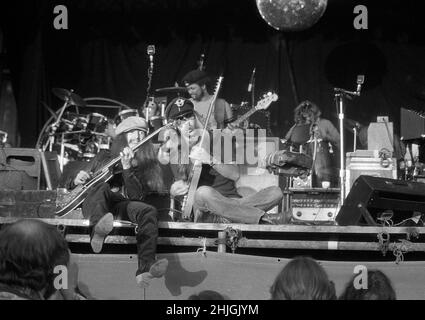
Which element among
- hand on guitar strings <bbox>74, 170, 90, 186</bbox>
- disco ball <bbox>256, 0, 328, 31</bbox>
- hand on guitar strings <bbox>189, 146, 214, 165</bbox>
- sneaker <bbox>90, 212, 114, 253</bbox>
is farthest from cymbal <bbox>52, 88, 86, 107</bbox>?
sneaker <bbox>90, 212, 114, 253</bbox>

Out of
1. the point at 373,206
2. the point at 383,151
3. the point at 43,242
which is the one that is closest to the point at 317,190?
the point at 383,151

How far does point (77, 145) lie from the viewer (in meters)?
10.8

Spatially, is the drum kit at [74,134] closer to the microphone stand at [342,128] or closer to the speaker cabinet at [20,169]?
the speaker cabinet at [20,169]

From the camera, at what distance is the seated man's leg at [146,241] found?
20.5 feet

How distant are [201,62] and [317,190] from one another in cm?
308

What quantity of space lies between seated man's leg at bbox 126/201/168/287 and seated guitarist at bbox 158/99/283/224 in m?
0.90

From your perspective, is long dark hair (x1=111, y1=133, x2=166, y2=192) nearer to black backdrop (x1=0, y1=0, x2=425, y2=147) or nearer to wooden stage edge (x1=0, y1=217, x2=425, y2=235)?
wooden stage edge (x1=0, y1=217, x2=425, y2=235)

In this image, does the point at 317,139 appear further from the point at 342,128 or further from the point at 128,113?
the point at 128,113

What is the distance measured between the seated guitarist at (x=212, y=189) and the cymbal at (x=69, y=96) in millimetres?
2811

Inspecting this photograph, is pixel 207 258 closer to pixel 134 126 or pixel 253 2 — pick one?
pixel 134 126

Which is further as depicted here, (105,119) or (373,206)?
(105,119)

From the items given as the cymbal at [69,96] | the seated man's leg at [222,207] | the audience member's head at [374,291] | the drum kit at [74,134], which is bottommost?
the audience member's head at [374,291]

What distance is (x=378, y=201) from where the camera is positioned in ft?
22.7

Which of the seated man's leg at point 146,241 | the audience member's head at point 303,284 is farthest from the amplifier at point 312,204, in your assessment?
the audience member's head at point 303,284
